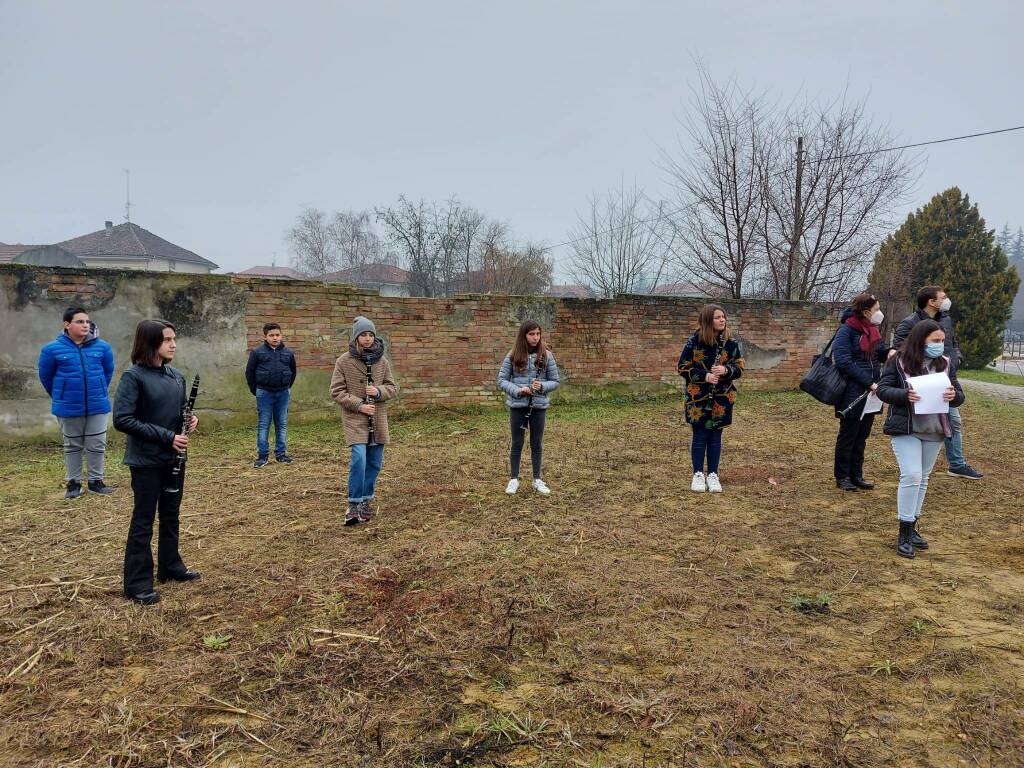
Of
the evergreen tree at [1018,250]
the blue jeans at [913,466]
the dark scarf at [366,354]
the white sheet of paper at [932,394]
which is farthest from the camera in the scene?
the evergreen tree at [1018,250]

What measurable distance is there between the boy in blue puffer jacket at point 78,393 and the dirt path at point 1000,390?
15.1 metres

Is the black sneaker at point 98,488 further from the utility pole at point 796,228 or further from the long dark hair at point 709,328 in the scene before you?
the utility pole at point 796,228

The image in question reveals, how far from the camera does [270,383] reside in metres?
6.91

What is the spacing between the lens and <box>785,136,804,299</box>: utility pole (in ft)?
46.0

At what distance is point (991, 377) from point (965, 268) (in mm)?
4821

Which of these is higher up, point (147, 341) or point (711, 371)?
point (147, 341)

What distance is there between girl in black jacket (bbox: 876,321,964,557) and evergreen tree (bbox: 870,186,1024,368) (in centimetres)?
1850

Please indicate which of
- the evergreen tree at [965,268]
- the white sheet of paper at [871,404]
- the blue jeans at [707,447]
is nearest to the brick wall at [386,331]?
the blue jeans at [707,447]

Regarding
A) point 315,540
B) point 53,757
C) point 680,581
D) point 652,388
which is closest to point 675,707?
point 680,581

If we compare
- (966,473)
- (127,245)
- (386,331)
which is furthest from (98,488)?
(127,245)

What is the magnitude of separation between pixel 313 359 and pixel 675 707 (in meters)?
7.78

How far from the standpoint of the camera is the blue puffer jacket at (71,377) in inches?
223

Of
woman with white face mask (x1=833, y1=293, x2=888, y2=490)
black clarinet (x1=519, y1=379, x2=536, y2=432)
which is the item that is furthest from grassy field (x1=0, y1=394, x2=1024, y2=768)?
black clarinet (x1=519, y1=379, x2=536, y2=432)

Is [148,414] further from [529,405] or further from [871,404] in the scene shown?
[871,404]
